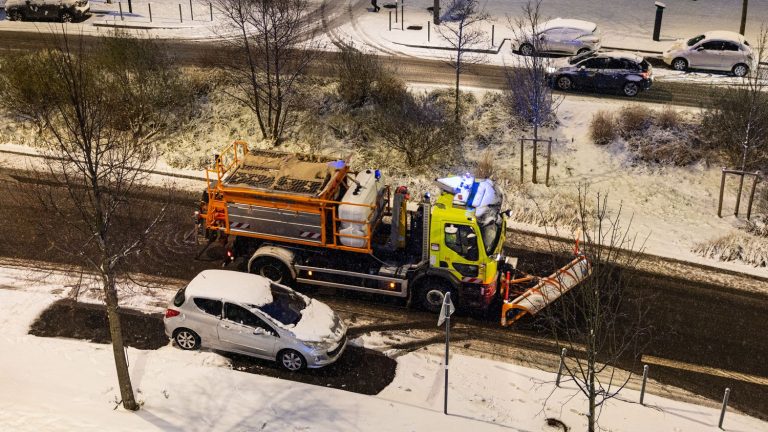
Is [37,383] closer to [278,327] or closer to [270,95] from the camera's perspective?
[278,327]

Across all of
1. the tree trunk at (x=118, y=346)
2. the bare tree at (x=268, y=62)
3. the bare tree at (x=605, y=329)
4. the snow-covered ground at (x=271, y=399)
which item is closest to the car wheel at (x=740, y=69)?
the bare tree at (x=605, y=329)

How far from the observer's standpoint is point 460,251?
1644 centimetres

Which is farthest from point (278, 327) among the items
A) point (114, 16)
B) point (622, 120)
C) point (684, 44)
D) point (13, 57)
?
point (114, 16)

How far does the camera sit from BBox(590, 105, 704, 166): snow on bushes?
24.6m

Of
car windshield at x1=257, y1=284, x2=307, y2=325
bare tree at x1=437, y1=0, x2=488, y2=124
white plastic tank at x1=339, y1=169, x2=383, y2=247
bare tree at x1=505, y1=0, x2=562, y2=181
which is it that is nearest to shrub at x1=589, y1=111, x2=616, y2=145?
bare tree at x1=505, y1=0, x2=562, y2=181

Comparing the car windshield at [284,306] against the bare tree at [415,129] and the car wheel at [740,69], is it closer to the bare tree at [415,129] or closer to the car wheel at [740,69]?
the bare tree at [415,129]

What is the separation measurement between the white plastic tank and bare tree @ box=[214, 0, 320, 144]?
9266 mm

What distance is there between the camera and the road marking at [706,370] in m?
15.4

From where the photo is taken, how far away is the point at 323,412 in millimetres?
13820

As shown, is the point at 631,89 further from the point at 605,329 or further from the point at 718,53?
the point at 605,329

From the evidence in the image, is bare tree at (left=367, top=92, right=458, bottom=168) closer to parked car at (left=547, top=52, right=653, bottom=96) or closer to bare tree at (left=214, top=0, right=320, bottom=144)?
bare tree at (left=214, top=0, right=320, bottom=144)

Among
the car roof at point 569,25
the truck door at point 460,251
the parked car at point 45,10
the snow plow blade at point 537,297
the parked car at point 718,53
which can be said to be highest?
the parked car at point 45,10

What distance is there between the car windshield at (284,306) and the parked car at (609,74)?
609 inches

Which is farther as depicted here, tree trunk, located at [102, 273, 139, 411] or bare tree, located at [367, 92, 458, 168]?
bare tree, located at [367, 92, 458, 168]
